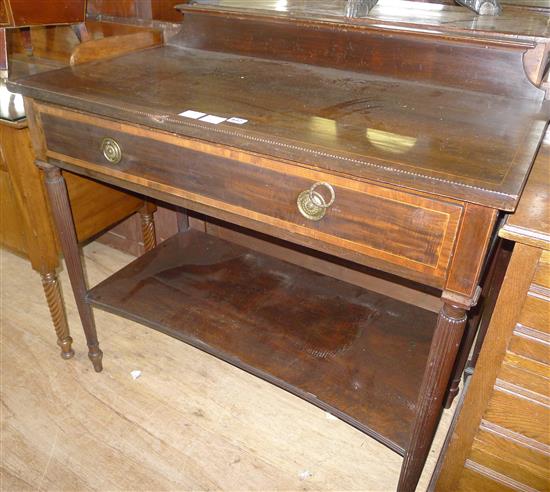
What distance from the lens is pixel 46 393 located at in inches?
60.6

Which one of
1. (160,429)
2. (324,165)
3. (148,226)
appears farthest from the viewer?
(148,226)

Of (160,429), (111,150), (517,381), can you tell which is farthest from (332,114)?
(160,429)

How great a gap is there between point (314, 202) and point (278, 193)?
0.07m

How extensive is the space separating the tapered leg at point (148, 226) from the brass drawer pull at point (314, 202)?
1.07 metres

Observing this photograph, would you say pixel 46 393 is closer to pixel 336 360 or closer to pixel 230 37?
pixel 336 360

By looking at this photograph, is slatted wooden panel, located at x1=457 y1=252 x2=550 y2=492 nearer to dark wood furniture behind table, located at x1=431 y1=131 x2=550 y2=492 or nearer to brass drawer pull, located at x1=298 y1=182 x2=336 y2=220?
dark wood furniture behind table, located at x1=431 y1=131 x2=550 y2=492

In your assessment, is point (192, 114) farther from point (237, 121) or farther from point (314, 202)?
point (314, 202)

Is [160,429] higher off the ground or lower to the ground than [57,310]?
lower

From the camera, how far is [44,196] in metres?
1.41

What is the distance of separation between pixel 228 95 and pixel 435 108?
1.33 feet

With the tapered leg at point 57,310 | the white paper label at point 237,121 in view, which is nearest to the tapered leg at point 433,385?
the white paper label at point 237,121

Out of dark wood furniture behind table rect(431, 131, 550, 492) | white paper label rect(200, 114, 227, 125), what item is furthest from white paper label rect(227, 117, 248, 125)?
dark wood furniture behind table rect(431, 131, 550, 492)

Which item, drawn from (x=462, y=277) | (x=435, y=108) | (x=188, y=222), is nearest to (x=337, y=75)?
(x=435, y=108)

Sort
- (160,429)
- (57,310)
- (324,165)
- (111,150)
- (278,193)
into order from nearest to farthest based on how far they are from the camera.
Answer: (324,165) → (278,193) → (111,150) → (160,429) → (57,310)
